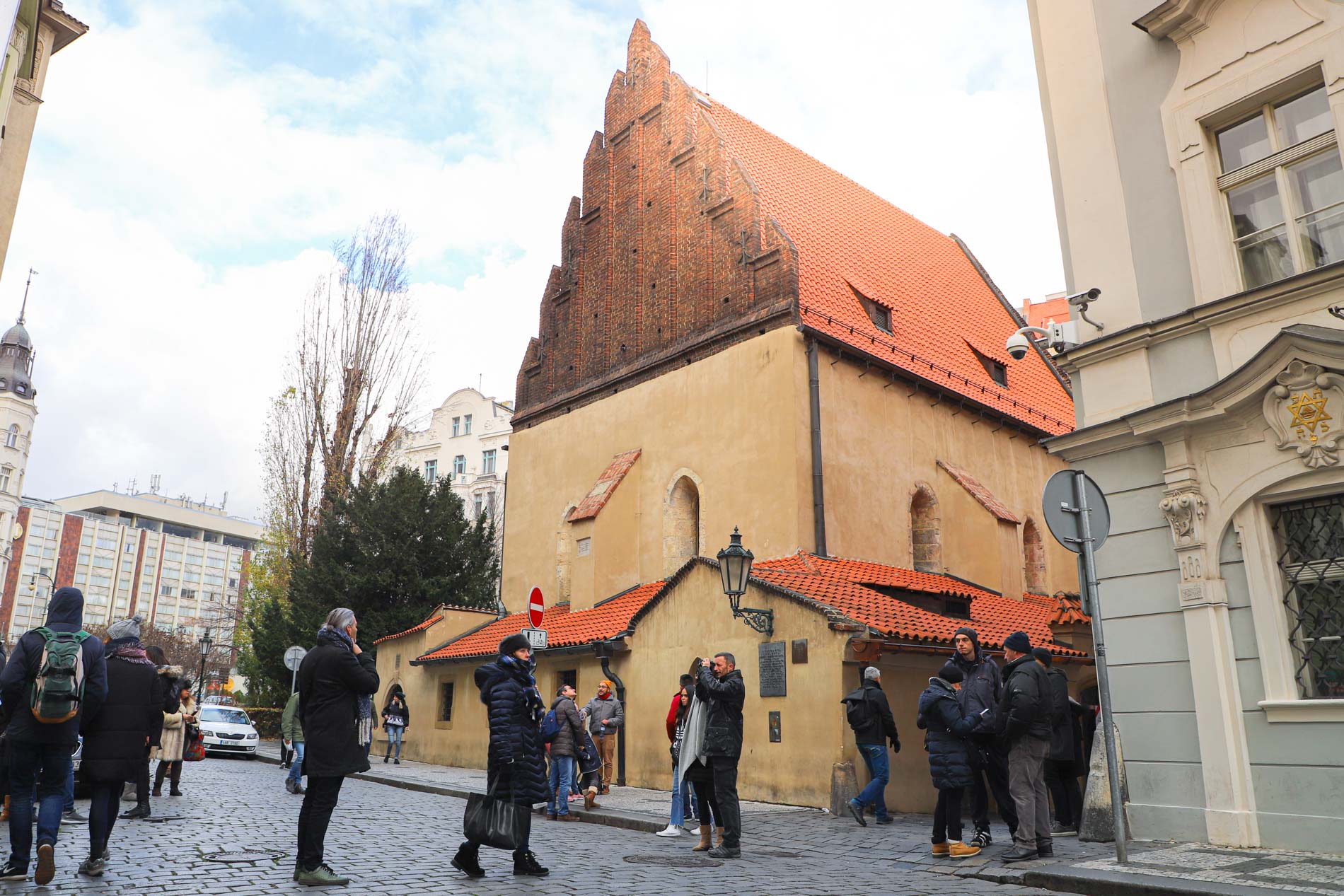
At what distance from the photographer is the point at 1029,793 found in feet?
26.3

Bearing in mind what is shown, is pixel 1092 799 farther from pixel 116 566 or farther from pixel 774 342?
pixel 116 566

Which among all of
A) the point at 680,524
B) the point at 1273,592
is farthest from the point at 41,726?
the point at 680,524

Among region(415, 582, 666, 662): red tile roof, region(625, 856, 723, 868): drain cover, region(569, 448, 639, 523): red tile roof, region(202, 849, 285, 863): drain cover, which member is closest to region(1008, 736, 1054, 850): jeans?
region(625, 856, 723, 868): drain cover

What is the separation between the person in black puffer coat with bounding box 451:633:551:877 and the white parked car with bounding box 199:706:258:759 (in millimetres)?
18859

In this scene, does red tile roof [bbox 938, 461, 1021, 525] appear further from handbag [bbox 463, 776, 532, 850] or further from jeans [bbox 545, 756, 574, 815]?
handbag [bbox 463, 776, 532, 850]

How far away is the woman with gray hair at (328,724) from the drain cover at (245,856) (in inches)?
44.4

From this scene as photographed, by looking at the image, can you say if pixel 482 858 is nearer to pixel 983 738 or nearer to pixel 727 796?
pixel 727 796

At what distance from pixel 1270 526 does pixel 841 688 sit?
610cm

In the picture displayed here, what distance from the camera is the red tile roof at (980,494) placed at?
807 inches

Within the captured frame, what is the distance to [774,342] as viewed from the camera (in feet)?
62.6

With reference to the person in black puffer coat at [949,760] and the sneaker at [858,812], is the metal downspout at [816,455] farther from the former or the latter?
the person in black puffer coat at [949,760]

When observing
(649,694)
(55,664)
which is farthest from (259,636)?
(55,664)

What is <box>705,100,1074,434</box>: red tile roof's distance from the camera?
21.0 meters

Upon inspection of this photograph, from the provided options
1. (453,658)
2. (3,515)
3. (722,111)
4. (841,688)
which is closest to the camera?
(841,688)
